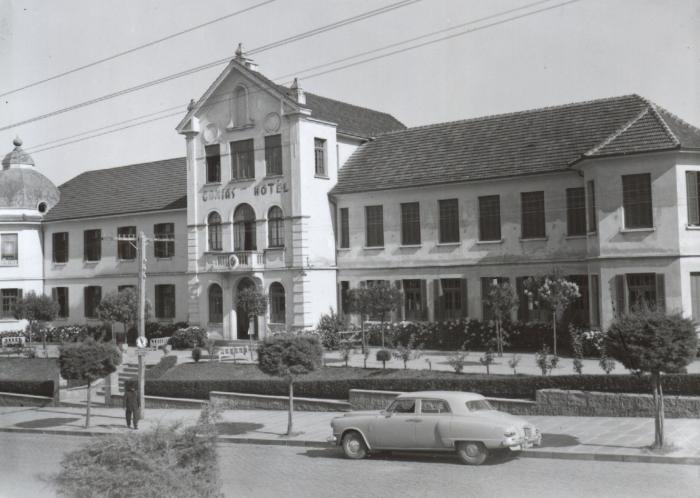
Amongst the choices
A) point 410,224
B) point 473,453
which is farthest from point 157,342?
point 473,453

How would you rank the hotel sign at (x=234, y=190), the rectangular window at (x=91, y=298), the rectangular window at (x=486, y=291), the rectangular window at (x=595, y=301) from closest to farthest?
1. the rectangular window at (x=595, y=301)
2. the rectangular window at (x=486, y=291)
3. the hotel sign at (x=234, y=190)
4. the rectangular window at (x=91, y=298)

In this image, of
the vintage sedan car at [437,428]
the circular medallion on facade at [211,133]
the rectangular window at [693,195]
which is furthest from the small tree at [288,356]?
the circular medallion on facade at [211,133]

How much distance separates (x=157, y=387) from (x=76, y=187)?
29894 millimetres

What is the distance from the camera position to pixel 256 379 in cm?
3188

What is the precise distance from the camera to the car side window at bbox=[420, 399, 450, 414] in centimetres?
1828

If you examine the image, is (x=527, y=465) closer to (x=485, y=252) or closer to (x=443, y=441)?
(x=443, y=441)

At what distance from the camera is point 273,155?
42281 mm

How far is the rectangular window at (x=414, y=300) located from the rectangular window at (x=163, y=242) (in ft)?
54.3

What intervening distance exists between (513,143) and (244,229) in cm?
1546

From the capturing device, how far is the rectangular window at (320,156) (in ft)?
139

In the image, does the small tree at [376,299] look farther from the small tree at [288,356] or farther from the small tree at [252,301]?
the small tree at [288,356]

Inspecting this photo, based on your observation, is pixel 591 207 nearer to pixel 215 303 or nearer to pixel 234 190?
pixel 234 190

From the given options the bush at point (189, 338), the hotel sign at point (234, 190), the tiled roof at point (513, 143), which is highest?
the tiled roof at point (513, 143)

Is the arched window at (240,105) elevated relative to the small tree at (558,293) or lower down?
elevated
